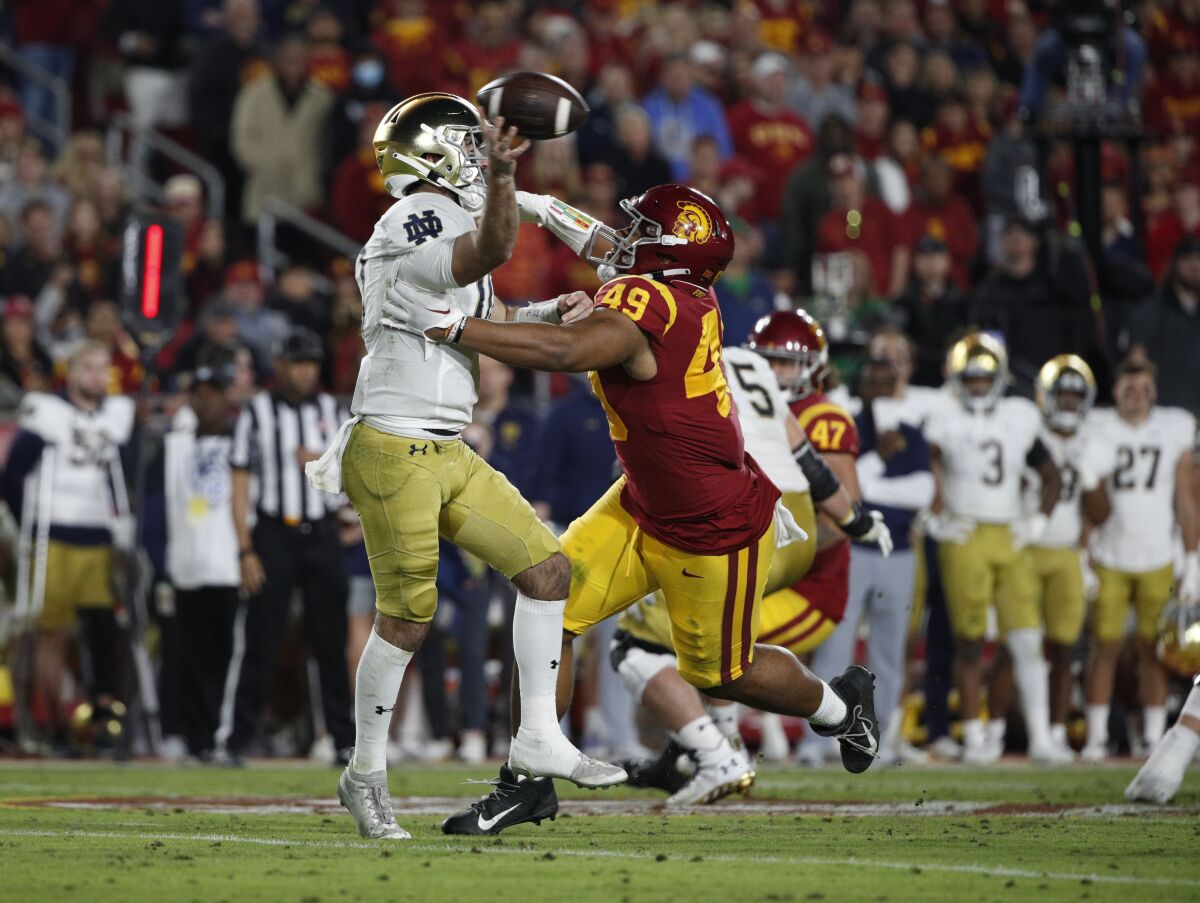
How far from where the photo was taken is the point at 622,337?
6.04 m

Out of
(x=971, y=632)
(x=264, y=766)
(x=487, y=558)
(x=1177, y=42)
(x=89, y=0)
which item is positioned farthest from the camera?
(x=1177, y=42)

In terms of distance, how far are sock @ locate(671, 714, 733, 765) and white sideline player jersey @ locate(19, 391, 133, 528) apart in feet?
15.2

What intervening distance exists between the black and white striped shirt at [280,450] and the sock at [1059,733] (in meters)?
4.22

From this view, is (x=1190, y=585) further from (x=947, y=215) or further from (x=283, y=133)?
(x=283, y=133)

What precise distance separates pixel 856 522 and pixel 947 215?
771cm

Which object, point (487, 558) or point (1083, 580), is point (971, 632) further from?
point (487, 558)

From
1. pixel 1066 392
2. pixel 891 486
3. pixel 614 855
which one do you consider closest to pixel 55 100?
pixel 891 486

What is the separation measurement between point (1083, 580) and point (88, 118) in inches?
321

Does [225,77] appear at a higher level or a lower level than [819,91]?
lower

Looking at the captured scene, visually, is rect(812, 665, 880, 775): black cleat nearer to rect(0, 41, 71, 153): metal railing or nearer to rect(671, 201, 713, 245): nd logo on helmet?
rect(671, 201, 713, 245): nd logo on helmet

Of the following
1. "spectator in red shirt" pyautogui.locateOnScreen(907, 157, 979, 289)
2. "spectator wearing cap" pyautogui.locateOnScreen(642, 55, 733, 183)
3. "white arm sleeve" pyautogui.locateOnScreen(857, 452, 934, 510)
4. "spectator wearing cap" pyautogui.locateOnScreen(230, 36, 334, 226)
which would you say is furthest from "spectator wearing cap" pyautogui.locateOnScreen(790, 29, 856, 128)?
"white arm sleeve" pyautogui.locateOnScreen(857, 452, 934, 510)

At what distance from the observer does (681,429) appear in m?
6.29

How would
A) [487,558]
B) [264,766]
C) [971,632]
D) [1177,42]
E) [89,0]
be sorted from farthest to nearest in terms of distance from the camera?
[1177,42] → [89,0] → [971,632] → [264,766] → [487,558]

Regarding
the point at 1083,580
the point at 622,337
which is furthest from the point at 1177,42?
the point at 622,337
